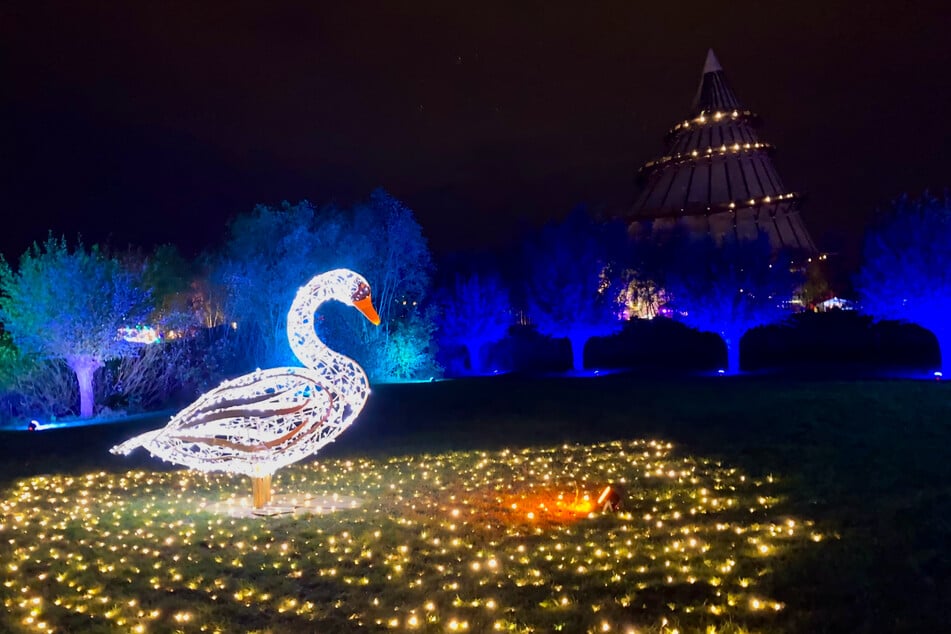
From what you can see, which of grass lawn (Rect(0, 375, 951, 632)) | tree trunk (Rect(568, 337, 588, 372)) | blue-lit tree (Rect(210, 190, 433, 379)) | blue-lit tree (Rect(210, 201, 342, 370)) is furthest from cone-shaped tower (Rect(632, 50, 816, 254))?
grass lawn (Rect(0, 375, 951, 632))

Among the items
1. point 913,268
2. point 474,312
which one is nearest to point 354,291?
point 913,268

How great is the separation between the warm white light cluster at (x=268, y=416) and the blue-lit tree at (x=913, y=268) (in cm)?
2308

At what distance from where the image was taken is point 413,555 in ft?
23.6

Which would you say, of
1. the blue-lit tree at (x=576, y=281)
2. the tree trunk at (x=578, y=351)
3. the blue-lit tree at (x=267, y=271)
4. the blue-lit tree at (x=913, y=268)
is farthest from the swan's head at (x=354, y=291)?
the tree trunk at (x=578, y=351)

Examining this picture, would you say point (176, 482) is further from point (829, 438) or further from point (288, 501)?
point (829, 438)

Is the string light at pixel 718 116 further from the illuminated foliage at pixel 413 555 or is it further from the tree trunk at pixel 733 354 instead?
the illuminated foliage at pixel 413 555

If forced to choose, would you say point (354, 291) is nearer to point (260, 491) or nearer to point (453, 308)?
point (260, 491)

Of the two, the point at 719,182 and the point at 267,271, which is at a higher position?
the point at 719,182

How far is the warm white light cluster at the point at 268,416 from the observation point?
338 inches

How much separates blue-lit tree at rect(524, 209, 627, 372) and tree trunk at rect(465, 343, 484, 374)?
3.28m

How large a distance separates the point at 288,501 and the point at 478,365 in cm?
2898

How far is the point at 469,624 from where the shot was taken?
17.9 feet

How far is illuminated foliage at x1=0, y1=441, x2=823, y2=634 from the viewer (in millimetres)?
5684

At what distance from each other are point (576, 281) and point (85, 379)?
21.4 metres
